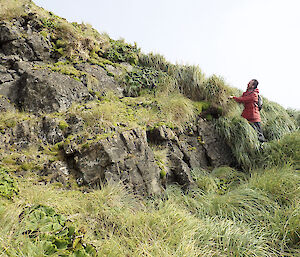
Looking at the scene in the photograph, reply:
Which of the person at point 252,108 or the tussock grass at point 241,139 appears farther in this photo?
the person at point 252,108

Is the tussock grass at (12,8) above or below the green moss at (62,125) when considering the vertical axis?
above

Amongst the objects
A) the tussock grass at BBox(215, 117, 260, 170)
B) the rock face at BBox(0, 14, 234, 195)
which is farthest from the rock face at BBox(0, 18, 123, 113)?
the tussock grass at BBox(215, 117, 260, 170)

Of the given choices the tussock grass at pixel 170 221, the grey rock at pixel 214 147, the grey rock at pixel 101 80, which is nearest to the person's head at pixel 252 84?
the grey rock at pixel 214 147

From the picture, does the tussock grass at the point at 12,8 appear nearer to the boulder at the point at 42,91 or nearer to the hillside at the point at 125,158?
the hillside at the point at 125,158

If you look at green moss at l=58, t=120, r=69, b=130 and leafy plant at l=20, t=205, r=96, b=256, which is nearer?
leafy plant at l=20, t=205, r=96, b=256

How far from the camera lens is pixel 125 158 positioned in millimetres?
3666

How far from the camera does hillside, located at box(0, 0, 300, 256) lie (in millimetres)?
2260

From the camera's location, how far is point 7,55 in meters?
5.16

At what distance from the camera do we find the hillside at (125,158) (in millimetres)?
2260

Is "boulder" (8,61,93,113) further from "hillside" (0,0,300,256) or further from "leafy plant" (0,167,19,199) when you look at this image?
"leafy plant" (0,167,19,199)

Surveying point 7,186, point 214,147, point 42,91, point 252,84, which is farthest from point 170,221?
point 252,84

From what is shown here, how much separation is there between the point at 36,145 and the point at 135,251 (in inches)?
111

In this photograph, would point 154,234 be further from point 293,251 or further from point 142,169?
point 293,251

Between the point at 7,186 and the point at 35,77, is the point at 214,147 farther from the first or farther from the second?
the point at 35,77
